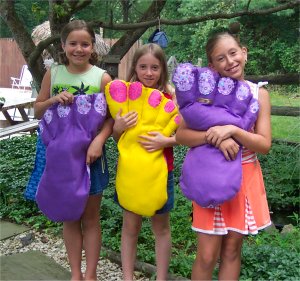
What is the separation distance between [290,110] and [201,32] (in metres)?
10.6

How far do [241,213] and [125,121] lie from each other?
0.78 metres

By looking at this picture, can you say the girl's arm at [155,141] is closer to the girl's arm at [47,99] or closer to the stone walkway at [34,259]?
the girl's arm at [47,99]

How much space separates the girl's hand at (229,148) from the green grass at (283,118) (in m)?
4.46

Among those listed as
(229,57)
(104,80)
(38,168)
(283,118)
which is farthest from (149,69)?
(283,118)

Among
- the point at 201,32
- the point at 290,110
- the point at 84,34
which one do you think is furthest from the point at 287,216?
the point at 201,32

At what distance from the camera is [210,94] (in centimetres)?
231

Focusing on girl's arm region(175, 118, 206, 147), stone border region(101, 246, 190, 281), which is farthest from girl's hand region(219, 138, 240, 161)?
stone border region(101, 246, 190, 281)

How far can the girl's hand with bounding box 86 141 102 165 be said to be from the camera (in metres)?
2.65

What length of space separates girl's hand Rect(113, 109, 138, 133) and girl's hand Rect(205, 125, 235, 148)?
1.66 feet

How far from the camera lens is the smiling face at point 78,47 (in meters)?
2.73

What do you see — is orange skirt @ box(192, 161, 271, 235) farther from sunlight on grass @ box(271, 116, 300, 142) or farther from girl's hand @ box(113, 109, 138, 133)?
sunlight on grass @ box(271, 116, 300, 142)

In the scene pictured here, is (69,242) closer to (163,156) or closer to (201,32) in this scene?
(163,156)

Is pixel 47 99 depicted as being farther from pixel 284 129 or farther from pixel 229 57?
pixel 284 129

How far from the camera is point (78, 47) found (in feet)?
8.93
